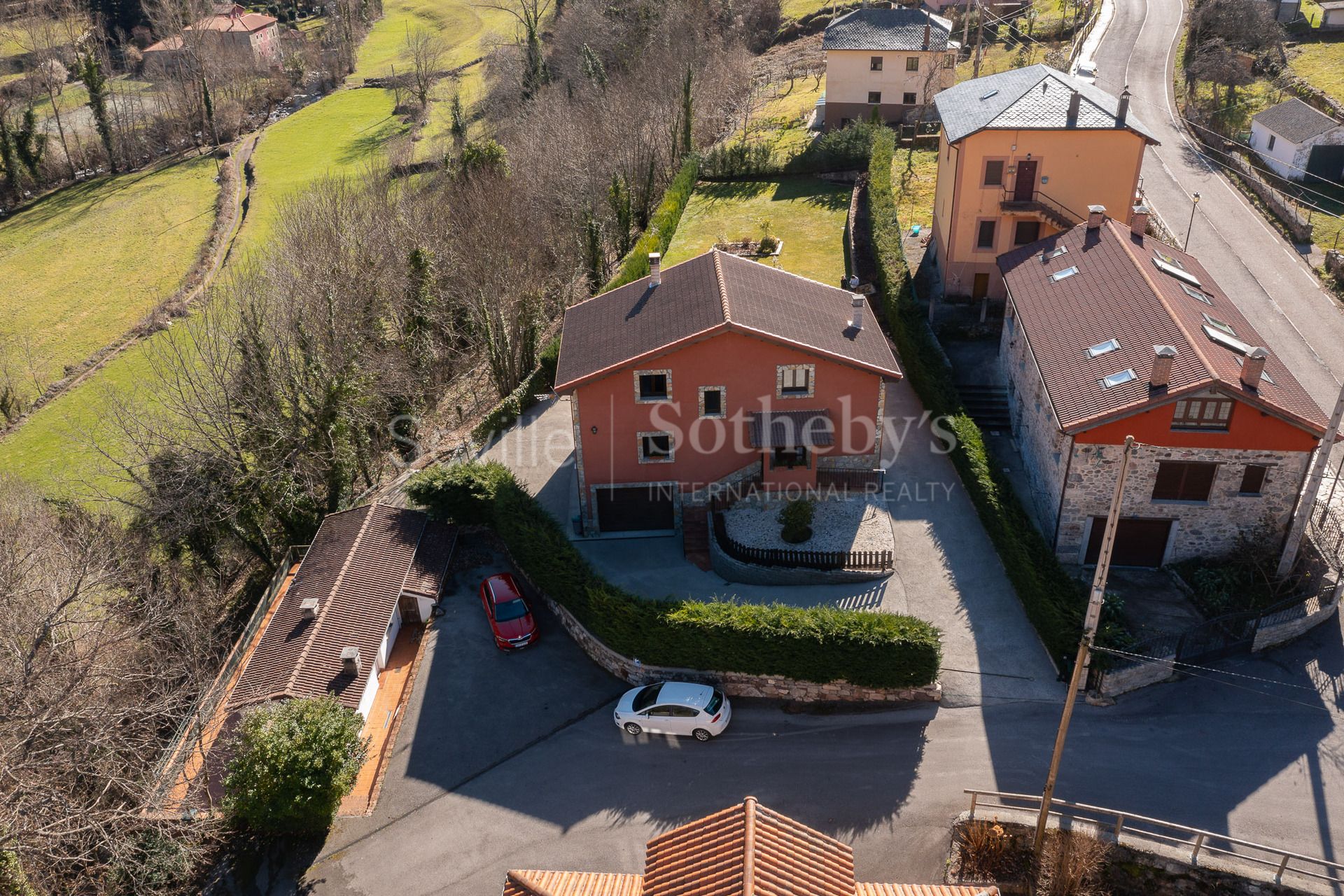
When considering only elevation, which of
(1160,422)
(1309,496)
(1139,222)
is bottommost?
(1309,496)

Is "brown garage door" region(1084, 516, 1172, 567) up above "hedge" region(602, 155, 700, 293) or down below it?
below

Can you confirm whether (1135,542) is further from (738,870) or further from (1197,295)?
(738,870)

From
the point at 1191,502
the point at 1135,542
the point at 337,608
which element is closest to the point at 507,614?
the point at 337,608

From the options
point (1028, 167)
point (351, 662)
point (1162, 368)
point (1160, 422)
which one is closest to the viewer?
point (1162, 368)

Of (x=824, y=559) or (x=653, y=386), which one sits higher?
(x=653, y=386)

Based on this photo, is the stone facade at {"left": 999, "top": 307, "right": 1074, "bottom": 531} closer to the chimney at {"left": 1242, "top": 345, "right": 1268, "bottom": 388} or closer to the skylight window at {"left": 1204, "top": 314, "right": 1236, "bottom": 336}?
the chimney at {"left": 1242, "top": 345, "right": 1268, "bottom": 388}

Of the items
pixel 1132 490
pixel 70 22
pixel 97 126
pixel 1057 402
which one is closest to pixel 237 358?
pixel 1057 402

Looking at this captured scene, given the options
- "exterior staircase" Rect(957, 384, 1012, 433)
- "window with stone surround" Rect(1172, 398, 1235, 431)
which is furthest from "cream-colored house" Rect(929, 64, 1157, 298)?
"window with stone surround" Rect(1172, 398, 1235, 431)
